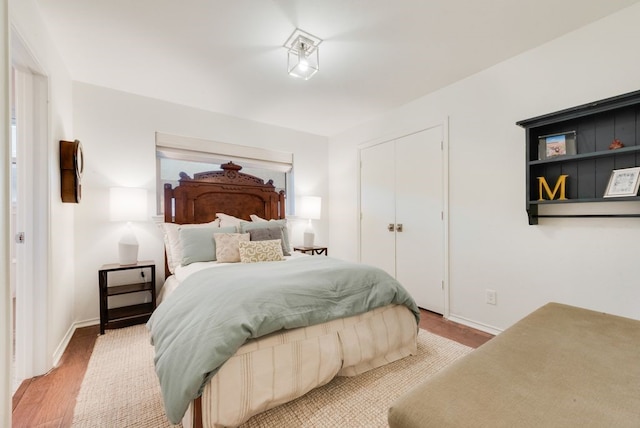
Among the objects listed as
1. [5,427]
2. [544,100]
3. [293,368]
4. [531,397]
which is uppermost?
[544,100]

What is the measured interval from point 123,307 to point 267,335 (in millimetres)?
2287

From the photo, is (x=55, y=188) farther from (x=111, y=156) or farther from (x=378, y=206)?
(x=378, y=206)

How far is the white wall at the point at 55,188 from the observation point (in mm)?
1635

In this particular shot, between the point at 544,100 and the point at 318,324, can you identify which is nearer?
the point at 318,324

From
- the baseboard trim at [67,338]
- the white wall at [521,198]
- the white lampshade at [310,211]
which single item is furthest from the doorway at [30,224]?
the white wall at [521,198]

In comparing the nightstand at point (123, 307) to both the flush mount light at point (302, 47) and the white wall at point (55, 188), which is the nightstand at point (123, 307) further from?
the flush mount light at point (302, 47)

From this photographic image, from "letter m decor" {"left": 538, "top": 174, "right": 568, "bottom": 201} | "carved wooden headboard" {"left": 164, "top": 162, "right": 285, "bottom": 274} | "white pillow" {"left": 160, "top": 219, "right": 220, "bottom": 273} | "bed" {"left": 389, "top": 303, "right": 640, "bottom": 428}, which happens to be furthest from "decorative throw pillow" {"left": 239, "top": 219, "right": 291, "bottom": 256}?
"letter m decor" {"left": 538, "top": 174, "right": 568, "bottom": 201}

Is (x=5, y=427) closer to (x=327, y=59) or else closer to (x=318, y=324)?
(x=318, y=324)

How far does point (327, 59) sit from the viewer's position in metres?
2.32

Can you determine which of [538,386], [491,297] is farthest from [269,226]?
[538,386]

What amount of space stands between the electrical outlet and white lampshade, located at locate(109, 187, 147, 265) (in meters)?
3.41

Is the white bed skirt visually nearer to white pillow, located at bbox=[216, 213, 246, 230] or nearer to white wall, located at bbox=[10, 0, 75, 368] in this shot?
white wall, located at bbox=[10, 0, 75, 368]

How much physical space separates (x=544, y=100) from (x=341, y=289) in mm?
2201

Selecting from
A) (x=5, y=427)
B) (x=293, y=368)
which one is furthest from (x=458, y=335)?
(x=5, y=427)
